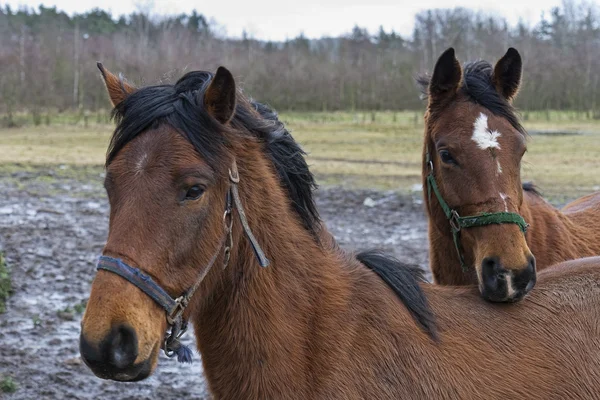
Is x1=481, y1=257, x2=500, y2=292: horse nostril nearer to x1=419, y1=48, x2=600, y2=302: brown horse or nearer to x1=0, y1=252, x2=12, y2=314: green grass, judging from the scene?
x1=419, y1=48, x2=600, y2=302: brown horse

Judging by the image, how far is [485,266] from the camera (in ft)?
10.6

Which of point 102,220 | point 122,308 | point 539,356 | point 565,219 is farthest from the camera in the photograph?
point 102,220

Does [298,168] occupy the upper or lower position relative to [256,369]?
upper

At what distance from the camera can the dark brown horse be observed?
234cm

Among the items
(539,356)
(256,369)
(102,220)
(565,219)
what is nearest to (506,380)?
(539,356)

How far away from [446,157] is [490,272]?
1.01 meters

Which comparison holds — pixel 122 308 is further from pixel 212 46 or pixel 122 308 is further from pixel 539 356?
pixel 212 46

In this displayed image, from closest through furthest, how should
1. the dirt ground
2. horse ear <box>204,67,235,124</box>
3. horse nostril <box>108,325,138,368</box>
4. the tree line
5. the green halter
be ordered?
horse nostril <box>108,325,138,368</box> → horse ear <box>204,67,235,124</box> → the green halter → the dirt ground → the tree line

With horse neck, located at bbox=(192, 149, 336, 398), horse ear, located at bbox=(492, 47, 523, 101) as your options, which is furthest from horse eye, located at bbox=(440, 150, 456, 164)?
horse neck, located at bbox=(192, 149, 336, 398)

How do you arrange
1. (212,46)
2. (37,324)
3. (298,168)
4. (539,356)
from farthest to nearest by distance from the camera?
(212,46)
(37,324)
(298,168)
(539,356)

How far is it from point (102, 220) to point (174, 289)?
9049 mm

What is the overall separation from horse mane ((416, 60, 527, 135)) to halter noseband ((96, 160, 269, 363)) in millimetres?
2074

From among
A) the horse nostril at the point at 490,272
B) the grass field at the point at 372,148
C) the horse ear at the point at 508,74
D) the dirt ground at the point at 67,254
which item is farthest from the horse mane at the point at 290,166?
the grass field at the point at 372,148

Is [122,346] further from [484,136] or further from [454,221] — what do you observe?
[484,136]
